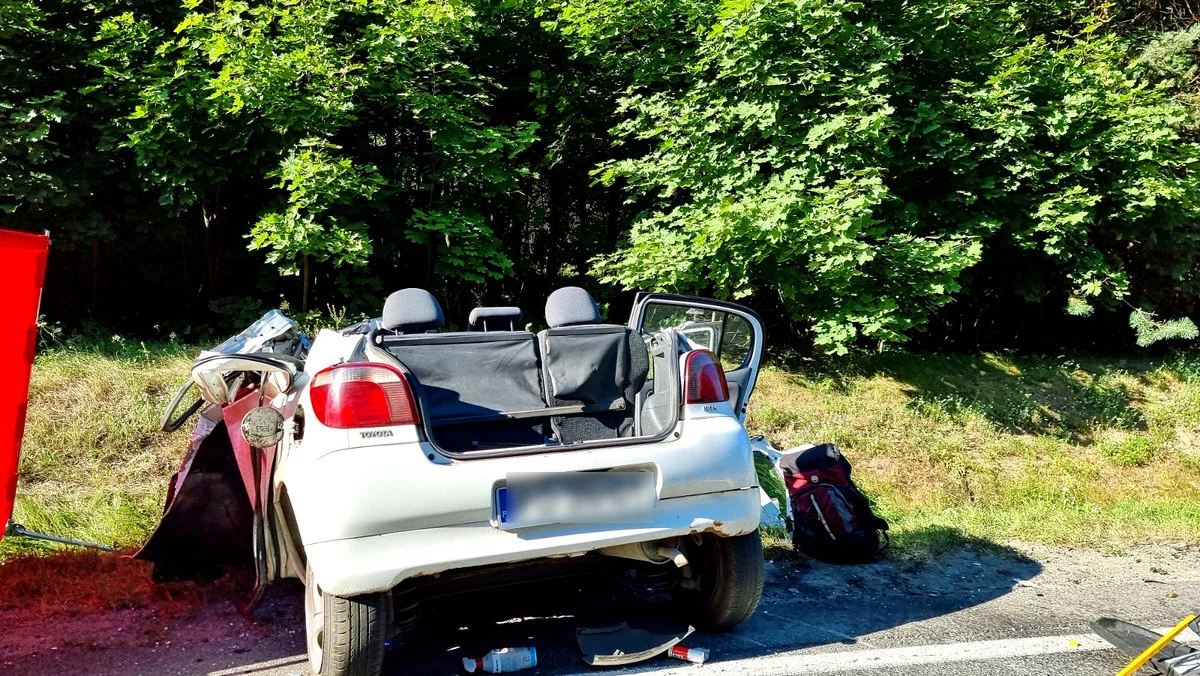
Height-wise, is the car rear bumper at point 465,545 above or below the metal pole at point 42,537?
above

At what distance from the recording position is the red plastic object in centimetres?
324

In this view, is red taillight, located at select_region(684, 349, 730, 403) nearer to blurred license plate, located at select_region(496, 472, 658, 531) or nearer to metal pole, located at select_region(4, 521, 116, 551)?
blurred license plate, located at select_region(496, 472, 658, 531)

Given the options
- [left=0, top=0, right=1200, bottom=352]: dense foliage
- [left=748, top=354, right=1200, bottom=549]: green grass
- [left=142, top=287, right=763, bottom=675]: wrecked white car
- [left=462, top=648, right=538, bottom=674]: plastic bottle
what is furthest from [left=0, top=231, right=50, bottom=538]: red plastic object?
[left=748, top=354, right=1200, bottom=549]: green grass

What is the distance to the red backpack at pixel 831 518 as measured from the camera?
16.8ft

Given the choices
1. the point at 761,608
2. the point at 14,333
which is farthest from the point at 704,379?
the point at 14,333

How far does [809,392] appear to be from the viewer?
908 cm

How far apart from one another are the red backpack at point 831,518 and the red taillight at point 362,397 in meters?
3.09

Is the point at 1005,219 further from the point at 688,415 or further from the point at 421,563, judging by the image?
the point at 421,563

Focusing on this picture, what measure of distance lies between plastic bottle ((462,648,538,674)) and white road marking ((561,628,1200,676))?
0.76 feet

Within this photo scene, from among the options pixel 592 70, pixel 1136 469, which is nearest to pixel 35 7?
pixel 592 70

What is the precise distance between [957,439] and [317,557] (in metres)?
7.33

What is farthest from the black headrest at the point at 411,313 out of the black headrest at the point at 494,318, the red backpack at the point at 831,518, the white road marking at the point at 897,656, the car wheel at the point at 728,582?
the red backpack at the point at 831,518

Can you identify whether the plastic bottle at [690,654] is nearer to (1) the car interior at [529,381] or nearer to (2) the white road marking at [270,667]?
(1) the car interior at [529,381]

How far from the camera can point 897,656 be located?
3.58 m
